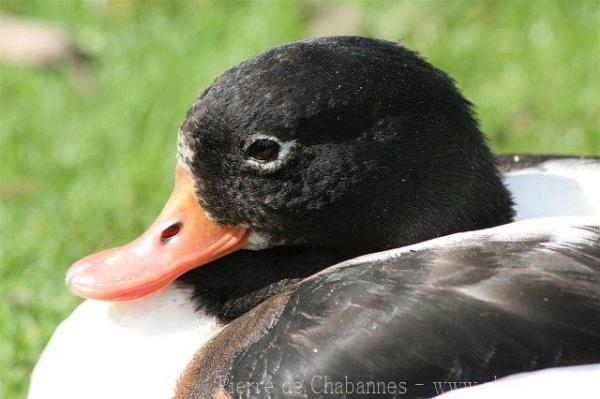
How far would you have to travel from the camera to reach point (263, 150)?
2646mm

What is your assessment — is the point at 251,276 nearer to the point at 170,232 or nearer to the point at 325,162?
the point at 170,232

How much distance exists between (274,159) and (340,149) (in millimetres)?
167

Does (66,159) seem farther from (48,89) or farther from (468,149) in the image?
(468,149)

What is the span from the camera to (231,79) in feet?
8.77

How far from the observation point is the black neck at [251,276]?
2844 millimetres

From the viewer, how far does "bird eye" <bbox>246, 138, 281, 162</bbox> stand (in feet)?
8.64

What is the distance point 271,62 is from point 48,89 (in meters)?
2.82

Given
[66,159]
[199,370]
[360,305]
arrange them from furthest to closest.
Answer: [66,159]
[199,370]
[360,305]

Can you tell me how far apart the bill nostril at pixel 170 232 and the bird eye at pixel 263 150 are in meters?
0.34

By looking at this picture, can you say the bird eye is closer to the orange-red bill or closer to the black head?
the black head

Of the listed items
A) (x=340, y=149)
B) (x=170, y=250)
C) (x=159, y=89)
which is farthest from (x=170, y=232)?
(x=159, y=89)

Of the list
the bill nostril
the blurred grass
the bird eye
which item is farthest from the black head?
the blurred grass

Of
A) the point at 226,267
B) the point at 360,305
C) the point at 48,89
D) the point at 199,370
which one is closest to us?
the point at 360,305

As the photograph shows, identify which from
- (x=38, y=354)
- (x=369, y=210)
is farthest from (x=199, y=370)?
(x=38, y=354)
